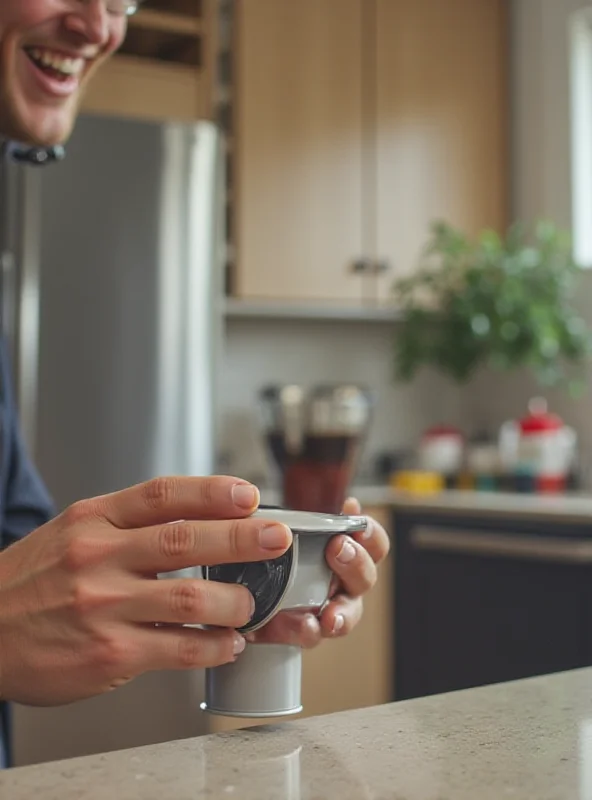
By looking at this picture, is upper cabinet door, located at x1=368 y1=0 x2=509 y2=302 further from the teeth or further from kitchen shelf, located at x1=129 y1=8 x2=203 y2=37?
the teeth

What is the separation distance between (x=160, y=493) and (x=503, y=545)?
6.81 ft

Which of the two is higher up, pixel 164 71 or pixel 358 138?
pixel 164 71

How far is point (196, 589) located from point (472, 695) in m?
0.23

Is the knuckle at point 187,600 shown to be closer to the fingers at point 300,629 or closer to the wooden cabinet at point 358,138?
the fingers at point 300,629

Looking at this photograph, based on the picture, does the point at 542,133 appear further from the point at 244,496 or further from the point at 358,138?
the point at 244,496

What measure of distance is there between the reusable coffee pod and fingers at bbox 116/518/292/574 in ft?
0.05

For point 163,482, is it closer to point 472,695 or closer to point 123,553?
point 123,553

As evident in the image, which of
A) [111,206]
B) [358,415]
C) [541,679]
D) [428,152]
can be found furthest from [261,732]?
[428,152]

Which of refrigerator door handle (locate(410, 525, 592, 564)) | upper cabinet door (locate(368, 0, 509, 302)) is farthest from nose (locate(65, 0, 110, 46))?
upper cabinet door (locate(368, 0, 509, 302))

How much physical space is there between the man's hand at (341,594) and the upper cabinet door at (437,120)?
102 inches

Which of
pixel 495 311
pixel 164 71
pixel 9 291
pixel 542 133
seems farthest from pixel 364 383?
pixel 9 291

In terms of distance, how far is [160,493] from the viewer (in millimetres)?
616

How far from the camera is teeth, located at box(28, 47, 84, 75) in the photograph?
1.25 meters

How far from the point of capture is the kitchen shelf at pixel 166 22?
2994 millimetres
